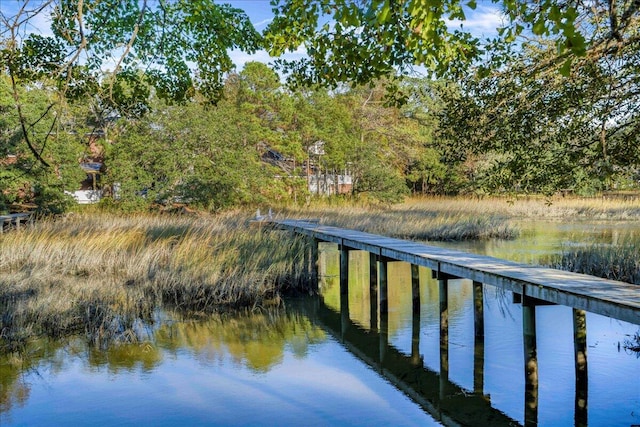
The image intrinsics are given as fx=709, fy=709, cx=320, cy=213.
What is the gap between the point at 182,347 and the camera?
8.80 metres

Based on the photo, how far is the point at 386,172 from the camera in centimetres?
3112

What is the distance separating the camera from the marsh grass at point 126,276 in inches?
359

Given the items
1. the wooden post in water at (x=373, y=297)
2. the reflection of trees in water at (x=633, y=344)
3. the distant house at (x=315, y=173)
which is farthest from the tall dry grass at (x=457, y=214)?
the reflection of trees in water at (x=633, y=344)

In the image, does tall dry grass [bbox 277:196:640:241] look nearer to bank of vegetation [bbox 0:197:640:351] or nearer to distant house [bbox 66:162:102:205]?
bank of vegetation [bbox 0:197:640:351]

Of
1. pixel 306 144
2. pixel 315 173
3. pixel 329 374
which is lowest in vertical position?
pixel 329 374

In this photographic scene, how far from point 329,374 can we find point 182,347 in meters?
2.08

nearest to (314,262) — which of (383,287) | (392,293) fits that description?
(392,293)

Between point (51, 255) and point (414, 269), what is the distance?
19.7ft

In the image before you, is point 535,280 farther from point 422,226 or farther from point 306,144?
point 306,144

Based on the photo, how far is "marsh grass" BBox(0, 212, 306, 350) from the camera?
9.12m

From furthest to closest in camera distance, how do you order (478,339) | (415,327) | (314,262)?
1. (314,262)
2. (415,327)
3. (478,339)

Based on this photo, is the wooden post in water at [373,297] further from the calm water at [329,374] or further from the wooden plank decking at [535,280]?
the wooden plank decking at [535,280]

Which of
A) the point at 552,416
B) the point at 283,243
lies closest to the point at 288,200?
the point at 283,243

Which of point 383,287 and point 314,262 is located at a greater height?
point 314,262
